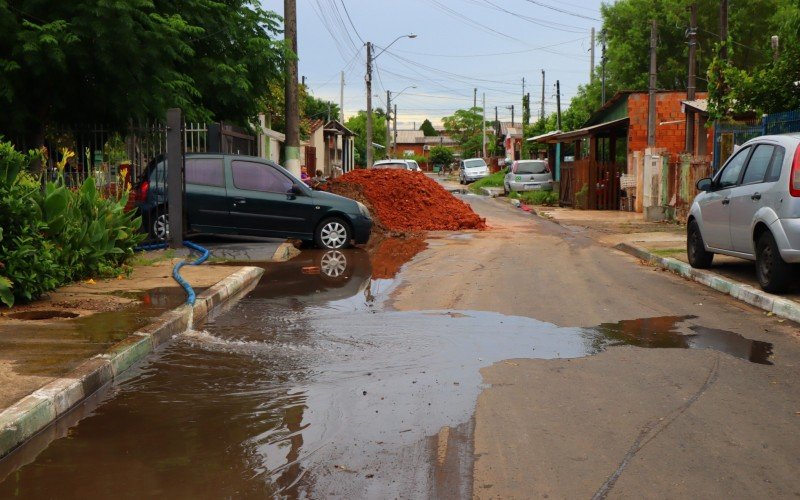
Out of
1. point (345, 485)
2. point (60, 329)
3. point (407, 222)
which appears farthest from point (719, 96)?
point (345, 485)

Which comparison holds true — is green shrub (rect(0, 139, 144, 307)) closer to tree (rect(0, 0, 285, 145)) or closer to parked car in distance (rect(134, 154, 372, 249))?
parked car in distance (rect(134, 154, 372, 249))

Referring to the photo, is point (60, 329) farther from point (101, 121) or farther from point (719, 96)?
point (719, 96)

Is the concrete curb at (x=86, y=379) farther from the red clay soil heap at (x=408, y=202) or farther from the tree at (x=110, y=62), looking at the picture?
the red clay soil heap at (x=408, y=202)

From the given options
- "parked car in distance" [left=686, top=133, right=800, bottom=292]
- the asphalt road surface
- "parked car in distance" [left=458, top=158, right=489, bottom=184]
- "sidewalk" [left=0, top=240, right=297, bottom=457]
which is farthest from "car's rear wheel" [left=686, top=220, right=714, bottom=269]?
"parked car in distance" [left=458, top=158, right=489, bottom=184]

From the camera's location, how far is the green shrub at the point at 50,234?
8.48 m

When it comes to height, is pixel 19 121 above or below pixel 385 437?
above

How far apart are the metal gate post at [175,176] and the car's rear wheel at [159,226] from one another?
1.23 ft

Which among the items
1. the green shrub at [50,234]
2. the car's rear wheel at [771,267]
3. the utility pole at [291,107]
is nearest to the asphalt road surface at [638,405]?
the car's rear wheel at [771,267]

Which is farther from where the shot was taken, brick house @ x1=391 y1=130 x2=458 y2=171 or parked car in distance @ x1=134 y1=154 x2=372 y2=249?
brick house @ x1=391 y1=130 x2=458 y2=171

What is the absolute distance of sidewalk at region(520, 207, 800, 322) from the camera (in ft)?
31.7

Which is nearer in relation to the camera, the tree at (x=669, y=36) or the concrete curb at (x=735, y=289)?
the concrete curb at (x=735, y=289)

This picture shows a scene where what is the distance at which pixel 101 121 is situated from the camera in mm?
16969

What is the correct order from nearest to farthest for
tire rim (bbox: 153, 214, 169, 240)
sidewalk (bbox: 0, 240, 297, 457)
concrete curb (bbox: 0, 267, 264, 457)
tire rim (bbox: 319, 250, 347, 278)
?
1. concrete curb (bbox: 0, 267, 264, 457)
2. sidewalk (bbox: 0, 240, 297, 457)
3. tire rim (bbox: 319, 250, 347, 278)
4. tire rim (bbox: 153, 214, 169, 240)

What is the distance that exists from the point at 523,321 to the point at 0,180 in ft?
17.4
